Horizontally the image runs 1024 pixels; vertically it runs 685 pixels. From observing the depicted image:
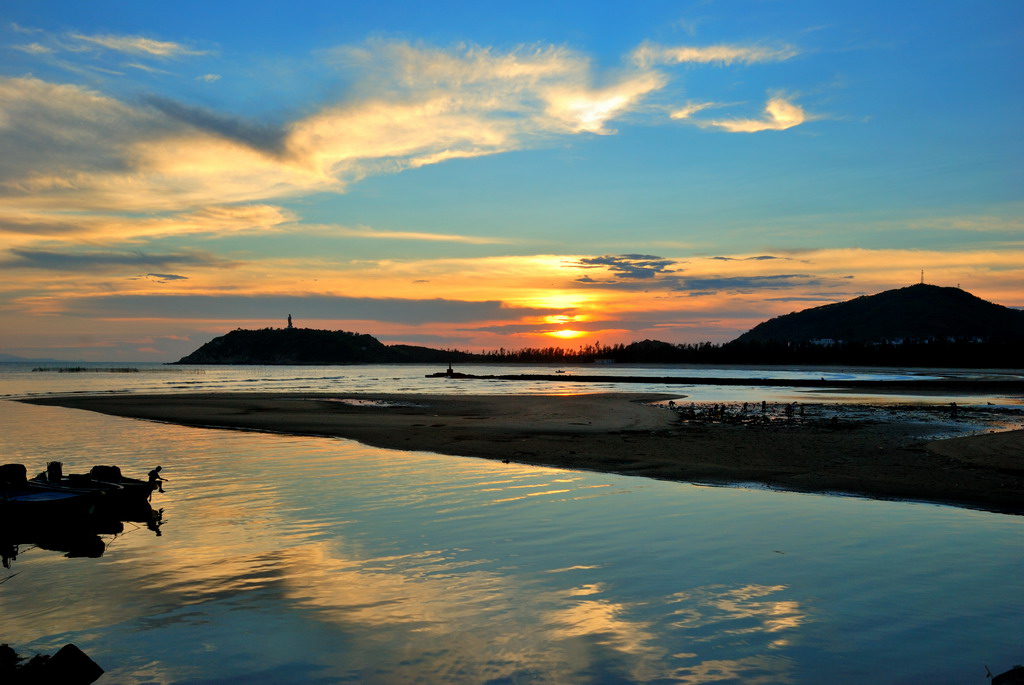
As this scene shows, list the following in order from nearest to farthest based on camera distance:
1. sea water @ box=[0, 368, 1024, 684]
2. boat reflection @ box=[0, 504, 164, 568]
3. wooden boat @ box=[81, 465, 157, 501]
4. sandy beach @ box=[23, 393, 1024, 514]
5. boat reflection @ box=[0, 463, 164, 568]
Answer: sea water @ box=[0, 368, 1024, 684]
boat reflection @ box=[0, 504, 164, 568]
boat reflection @ box=[0, 463, 164, 568]
wooden boat @ box=[81, 465, 157, 501]
sandy beach @ box=[23, 393, 1024, 514]

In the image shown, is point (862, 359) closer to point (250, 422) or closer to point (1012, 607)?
point (250, 422)

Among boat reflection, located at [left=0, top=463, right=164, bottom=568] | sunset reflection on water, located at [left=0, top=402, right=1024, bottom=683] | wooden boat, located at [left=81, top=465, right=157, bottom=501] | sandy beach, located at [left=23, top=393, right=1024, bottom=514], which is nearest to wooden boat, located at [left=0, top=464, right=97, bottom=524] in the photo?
boat reflection, located at [left=0, top=463, right=164, bottom=568]

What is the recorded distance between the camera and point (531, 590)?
11430 millimetres

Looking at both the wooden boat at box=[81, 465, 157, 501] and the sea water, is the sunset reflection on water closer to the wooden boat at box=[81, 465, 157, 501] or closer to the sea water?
the sea water

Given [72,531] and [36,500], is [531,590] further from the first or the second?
[36,500]

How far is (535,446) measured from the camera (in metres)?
30.3

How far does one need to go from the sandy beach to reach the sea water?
3277 mm

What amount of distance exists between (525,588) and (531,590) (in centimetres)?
15

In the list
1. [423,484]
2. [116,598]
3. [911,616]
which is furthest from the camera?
[423,484]

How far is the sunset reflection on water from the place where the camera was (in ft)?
29.0

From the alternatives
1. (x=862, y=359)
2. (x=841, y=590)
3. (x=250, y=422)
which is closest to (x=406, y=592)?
(x=841, y=590)

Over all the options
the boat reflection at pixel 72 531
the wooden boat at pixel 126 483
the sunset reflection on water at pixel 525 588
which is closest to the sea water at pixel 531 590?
the sunset reflection on water at pixel 525 588

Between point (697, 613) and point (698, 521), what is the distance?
6.25 m

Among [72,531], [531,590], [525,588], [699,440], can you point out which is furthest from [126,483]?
[699,440]
